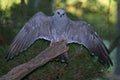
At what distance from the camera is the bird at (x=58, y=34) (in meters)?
3.71

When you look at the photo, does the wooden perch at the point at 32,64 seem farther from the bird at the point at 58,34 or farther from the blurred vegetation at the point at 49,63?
the bird at the point at 58,34

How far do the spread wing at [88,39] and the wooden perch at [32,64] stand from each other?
0.54m

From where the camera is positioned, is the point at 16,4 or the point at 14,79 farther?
the point at 16,4

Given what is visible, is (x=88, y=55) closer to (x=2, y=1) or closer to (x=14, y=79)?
(x=14, y=79)

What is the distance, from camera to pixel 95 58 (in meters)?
3.85

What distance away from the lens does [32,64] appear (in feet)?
10.3

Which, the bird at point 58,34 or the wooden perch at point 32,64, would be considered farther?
the bird at point 58,34

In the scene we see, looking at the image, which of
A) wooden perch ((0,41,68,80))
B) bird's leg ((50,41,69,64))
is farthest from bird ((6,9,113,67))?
wooden perch ((0,41,68,80))

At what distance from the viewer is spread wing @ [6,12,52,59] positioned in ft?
12.2

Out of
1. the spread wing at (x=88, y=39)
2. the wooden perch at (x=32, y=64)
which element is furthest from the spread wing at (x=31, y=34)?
the wooden perch at (x=32, y=64)

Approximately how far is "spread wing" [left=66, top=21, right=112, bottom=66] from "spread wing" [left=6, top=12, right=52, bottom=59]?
22 centimetres

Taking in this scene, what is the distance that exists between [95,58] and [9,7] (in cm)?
179

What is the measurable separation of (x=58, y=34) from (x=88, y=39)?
319mm

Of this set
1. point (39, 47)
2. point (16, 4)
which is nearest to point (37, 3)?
point (16, 4)
